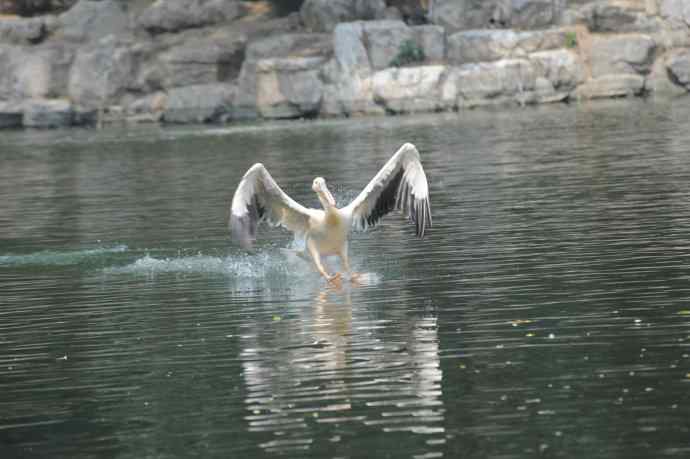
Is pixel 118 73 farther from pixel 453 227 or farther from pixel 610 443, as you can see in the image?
pixel 610 443

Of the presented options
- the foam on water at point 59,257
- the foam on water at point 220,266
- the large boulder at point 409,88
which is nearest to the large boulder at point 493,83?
the large boulder at point 409,88

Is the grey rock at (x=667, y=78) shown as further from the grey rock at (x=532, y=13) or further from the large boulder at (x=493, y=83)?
the grey rock at (x=532, y=13)

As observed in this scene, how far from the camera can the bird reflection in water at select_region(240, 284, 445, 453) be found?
7.95 m

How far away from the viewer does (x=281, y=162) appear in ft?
91.2

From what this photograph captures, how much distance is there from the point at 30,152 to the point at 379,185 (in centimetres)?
2353

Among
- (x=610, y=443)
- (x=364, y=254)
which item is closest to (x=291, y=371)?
(x=610, y=443)

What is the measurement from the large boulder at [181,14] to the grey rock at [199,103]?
3667 mm

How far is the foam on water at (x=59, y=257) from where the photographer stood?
16016 millimetres

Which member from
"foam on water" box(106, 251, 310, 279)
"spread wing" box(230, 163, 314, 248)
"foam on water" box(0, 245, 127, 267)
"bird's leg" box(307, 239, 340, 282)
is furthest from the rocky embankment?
"bird's leg" box(307, 239, 340, 282)

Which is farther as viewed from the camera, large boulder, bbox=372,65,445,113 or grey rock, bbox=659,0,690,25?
large boulder, bbox=372,65,445,113

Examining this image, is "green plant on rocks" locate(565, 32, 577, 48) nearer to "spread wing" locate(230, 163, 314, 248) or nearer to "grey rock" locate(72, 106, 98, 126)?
"grey rock" locate(72, 106, 98, 126)

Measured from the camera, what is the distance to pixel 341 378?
9.24 meters

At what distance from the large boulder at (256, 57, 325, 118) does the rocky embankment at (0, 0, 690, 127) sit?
0.04 metres

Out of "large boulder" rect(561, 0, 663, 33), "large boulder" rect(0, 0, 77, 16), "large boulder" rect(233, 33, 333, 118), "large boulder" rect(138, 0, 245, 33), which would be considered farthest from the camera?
"large boulder" rect(0, 0, 77, 16)
